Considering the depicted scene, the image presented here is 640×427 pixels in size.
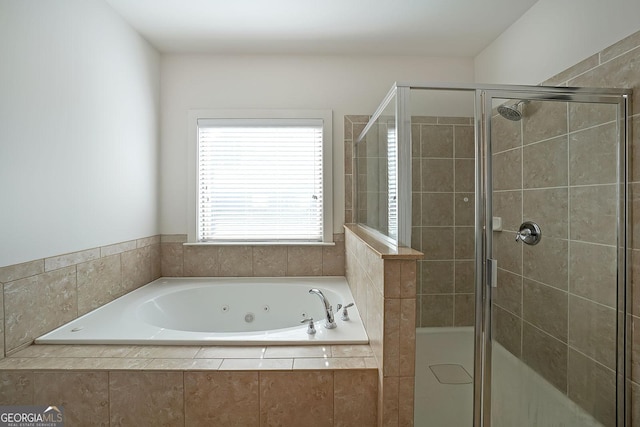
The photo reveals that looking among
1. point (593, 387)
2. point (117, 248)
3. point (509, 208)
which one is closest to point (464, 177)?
point (509, 208)

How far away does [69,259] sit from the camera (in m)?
1.65

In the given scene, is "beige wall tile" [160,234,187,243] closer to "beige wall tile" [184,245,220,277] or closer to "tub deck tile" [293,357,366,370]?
"beige wall tile" [184,245,220,277]

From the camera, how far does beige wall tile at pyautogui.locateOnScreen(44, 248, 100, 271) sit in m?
1.53

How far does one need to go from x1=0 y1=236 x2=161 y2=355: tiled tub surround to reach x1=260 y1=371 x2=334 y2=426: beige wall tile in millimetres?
1158

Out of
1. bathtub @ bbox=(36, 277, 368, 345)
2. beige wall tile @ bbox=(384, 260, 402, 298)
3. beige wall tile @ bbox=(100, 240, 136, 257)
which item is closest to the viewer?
beige wall tile @ bbox=(384, 260, 402, 298)

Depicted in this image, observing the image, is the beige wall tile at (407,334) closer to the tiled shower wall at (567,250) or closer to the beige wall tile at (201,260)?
the tiled shower wall at (567,250)

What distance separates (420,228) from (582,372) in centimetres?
98

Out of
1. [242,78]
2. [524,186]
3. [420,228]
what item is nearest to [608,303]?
[524,186]

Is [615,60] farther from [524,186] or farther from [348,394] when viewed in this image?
[348,394]

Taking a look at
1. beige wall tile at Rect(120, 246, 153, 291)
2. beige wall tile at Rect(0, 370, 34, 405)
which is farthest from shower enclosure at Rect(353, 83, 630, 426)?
beige wall tile at Rect(120, 246, 153, 291)

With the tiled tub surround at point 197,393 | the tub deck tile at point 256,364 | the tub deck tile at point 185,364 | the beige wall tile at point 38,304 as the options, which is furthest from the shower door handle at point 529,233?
the beige wall tile at point 38,304

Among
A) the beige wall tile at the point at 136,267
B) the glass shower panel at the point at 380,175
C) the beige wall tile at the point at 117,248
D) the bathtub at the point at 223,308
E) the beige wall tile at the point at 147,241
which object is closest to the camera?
the glass shower panel at the point at 380,175

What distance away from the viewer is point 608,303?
4.49 ft

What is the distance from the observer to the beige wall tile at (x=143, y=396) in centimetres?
124
